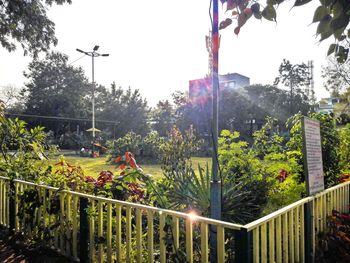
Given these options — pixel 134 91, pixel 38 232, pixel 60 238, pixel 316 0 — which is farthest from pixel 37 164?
pixel 134 91

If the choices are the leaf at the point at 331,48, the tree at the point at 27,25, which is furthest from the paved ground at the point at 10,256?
the tree at the point at 27,25

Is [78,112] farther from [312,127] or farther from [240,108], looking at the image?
[312,127]

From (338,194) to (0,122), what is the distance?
16.6 ft

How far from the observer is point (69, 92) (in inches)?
1501

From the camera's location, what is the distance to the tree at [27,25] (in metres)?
10.9

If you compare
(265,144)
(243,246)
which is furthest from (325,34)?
(265,144)

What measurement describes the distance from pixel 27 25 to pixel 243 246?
11.9 m

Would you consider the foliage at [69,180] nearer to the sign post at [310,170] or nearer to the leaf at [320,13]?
the sign post at [310,170]

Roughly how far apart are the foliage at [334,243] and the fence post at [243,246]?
1695 mm

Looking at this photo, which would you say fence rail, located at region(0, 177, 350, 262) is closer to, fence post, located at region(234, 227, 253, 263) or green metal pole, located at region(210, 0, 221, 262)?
fence post, located at region(234, 227, 253, 263)

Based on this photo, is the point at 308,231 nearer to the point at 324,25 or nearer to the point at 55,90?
the point at 324,25

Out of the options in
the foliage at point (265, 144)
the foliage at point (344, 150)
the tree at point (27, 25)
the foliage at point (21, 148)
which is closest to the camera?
the foliage at point (21, 148)

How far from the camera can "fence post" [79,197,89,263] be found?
3.53 metres

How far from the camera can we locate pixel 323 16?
1.48 metres
